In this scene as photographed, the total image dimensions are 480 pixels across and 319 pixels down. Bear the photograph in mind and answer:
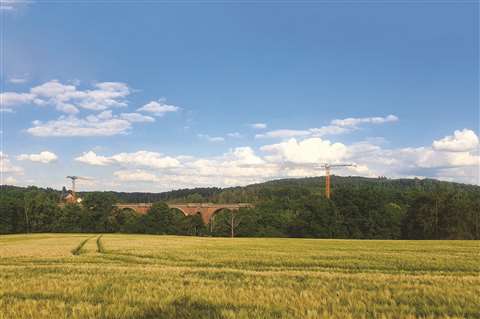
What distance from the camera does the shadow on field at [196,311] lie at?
599cm

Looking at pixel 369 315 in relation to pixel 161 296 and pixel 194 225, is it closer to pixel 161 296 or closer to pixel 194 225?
pixel 161 296

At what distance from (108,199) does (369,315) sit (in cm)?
11592

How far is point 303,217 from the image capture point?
94.3 meters

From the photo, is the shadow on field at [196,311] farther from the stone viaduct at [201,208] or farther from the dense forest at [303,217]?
the stone viaduct at [201,208]

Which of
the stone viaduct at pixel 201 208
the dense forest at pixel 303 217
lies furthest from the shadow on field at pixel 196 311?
the stone viaduct at pixel 201 208

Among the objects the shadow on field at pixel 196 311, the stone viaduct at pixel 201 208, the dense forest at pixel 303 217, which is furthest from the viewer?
the stone viaduct at pixel 201 208

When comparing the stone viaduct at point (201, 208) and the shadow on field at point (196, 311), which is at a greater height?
the shadow on field at point (196, 311)

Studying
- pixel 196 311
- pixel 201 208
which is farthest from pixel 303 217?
pixel 196 311

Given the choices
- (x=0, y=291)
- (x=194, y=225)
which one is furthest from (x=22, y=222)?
(x=0, y=291)

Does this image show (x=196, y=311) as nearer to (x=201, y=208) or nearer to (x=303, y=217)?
(x=303, y=217)

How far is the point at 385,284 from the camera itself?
31.1 ft

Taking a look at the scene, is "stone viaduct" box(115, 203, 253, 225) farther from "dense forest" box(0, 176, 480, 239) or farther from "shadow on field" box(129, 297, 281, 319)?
"shadow on field" box(129, 297, 281, 319)

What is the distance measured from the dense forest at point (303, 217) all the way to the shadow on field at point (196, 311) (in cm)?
8508

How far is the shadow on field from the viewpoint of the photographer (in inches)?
236
